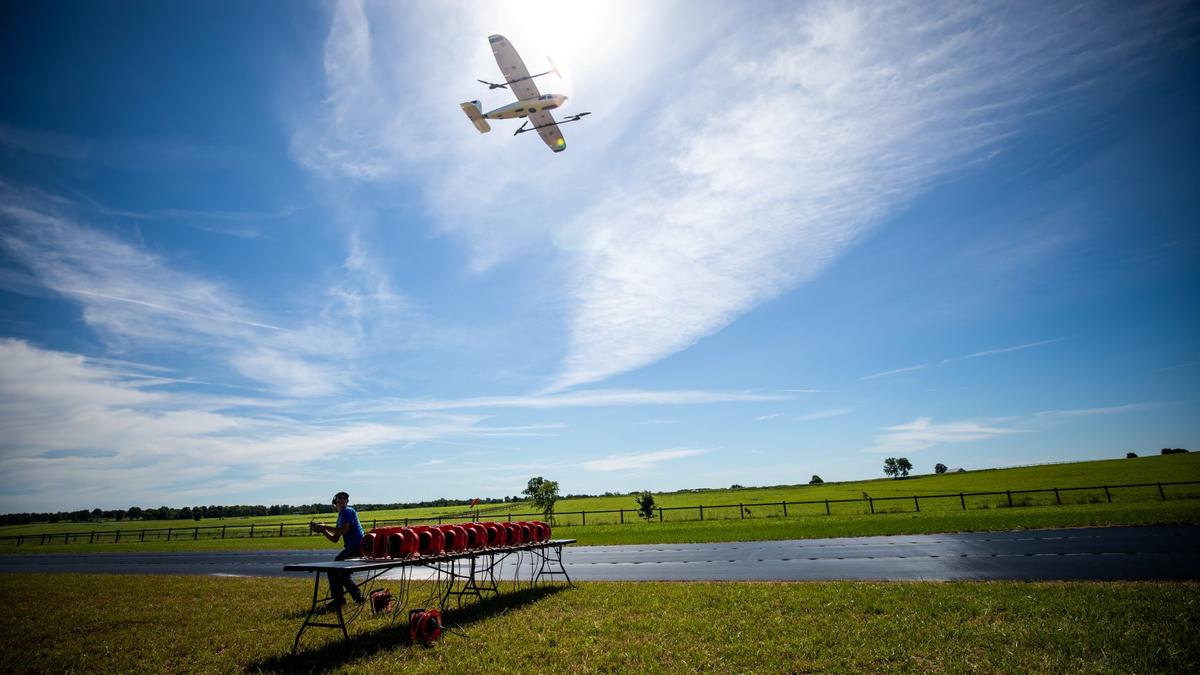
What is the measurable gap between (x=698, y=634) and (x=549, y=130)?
57.2 feet

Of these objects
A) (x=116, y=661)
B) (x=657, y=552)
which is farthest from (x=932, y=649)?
(x=657, y=552)

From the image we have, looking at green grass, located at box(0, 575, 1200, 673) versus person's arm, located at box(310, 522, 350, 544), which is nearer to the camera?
green grass, located at box(0, 575, 1200, 673)

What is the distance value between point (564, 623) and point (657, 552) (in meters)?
12.3

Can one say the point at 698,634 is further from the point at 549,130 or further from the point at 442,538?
the point at 549,130

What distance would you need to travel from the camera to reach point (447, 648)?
25.8 feet

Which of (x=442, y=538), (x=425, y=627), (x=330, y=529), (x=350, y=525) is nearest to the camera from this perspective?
(x=425, y=627)

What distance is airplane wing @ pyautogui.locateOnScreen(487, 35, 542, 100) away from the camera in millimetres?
17500

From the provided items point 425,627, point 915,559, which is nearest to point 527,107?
point 425,627

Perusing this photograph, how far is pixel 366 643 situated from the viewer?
27.4 ft

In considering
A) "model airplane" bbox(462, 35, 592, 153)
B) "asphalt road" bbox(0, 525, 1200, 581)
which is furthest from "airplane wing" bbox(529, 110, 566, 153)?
"asphalt road" bbox(0, 525, 1200, 581)

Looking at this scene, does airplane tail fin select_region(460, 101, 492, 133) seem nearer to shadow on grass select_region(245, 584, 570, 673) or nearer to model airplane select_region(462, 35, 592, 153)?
model airplane select_region(462, 35, 592, 153)

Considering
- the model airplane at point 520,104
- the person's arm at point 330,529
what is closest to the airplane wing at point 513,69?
the model airplane at point 520,104

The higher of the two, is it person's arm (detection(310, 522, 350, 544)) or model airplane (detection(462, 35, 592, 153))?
model airplane (detection(462, 35, 592, 153))

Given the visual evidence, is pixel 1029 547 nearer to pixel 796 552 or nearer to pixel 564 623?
pixel 796 552
